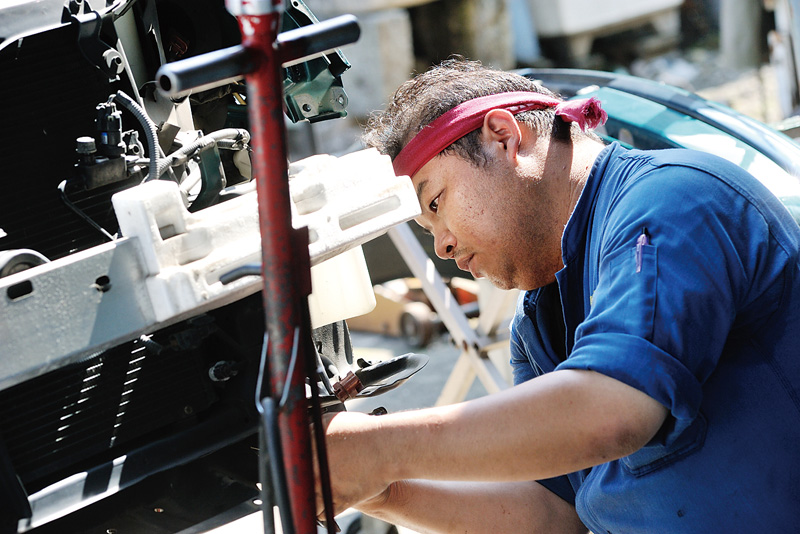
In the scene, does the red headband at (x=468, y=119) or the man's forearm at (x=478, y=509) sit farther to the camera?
the man's forearm at (x=478, y=509)

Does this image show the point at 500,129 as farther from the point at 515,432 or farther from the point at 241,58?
the point at 241,58

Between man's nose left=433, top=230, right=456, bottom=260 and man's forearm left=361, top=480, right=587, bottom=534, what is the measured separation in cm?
45

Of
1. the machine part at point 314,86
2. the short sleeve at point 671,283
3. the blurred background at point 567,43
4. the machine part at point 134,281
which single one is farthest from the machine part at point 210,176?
the blurred background at point 567,43

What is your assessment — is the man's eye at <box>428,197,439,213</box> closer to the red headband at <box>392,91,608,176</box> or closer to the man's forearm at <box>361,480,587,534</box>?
the red headband at <box>392,91,608,176</box>

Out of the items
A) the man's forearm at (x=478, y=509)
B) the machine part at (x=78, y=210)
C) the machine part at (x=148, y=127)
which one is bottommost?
the man's forearm at (x=478, y=509)

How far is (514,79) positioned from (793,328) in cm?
72

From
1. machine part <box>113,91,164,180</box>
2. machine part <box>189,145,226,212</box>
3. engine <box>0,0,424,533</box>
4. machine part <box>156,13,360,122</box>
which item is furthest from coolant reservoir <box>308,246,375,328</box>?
machine part <box>156,13,360,122</box>

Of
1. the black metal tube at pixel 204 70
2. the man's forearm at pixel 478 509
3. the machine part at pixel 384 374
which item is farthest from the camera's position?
the man's forearm at pixel 478 509

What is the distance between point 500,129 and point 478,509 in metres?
0.77

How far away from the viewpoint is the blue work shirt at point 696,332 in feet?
3.84

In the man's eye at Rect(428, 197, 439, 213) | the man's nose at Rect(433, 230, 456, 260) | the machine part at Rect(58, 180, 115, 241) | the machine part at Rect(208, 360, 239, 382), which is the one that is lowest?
the machine part at Rect(208, 360, 239, 382)

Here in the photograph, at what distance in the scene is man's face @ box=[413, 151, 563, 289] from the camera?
160cm

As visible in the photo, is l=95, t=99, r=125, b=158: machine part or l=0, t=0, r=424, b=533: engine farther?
l=95, t=99, r=125, b=158: machine part

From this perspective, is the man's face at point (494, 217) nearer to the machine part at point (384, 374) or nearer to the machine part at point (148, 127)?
the machine part at point (384, 374)
